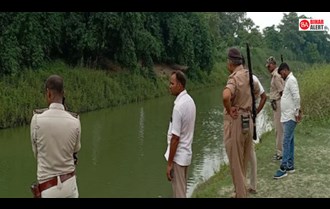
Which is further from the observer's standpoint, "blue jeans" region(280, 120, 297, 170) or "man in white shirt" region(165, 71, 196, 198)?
"blue jeans" region(280, 120, 297, 170)

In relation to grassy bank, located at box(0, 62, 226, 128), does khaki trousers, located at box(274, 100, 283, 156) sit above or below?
below

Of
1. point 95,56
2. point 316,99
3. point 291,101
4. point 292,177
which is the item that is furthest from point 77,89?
point 291,101

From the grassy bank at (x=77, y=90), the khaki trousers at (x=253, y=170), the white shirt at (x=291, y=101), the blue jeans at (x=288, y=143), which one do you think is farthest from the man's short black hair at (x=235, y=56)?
the grassy bank at (x=77, y=90)

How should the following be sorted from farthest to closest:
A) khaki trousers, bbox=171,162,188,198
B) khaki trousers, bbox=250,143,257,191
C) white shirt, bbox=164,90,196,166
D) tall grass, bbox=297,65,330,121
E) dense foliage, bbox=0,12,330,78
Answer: dense foliage, bbox=0,12,330,78
tall grass, bbox=297,65,330,121
khaki trousers, bbox=250,143,257,191
khaki trousers, bbox=171,162,188,198
white shirt, bbox=164,90,196,166

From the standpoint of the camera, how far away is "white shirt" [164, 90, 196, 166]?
13.9 ft

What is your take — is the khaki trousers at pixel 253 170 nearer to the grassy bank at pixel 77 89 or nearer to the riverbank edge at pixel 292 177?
the riverbank edge at pixel 292 177

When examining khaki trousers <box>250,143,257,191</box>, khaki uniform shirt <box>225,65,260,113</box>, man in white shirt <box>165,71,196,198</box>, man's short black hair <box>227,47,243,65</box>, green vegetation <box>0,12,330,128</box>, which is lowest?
khaki trousers <box>250,143,257,191</box>

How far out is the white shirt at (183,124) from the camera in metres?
4.22

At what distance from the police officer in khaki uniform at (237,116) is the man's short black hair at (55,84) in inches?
73.0

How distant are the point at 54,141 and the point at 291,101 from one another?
3715 millimetres

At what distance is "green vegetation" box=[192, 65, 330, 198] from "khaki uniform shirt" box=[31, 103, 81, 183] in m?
2.86

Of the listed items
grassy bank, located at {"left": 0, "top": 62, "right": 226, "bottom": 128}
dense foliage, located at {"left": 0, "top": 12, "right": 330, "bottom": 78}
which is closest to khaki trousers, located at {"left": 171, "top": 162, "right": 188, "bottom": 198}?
dense foliage, located at {"left": 0, "top": 12, "right": 330, "bottom": 78}

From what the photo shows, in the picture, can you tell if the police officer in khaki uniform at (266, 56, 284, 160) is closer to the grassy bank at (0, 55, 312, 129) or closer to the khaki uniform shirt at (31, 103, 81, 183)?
the khaki uniform shirt at (31, 103, 81, 183)
